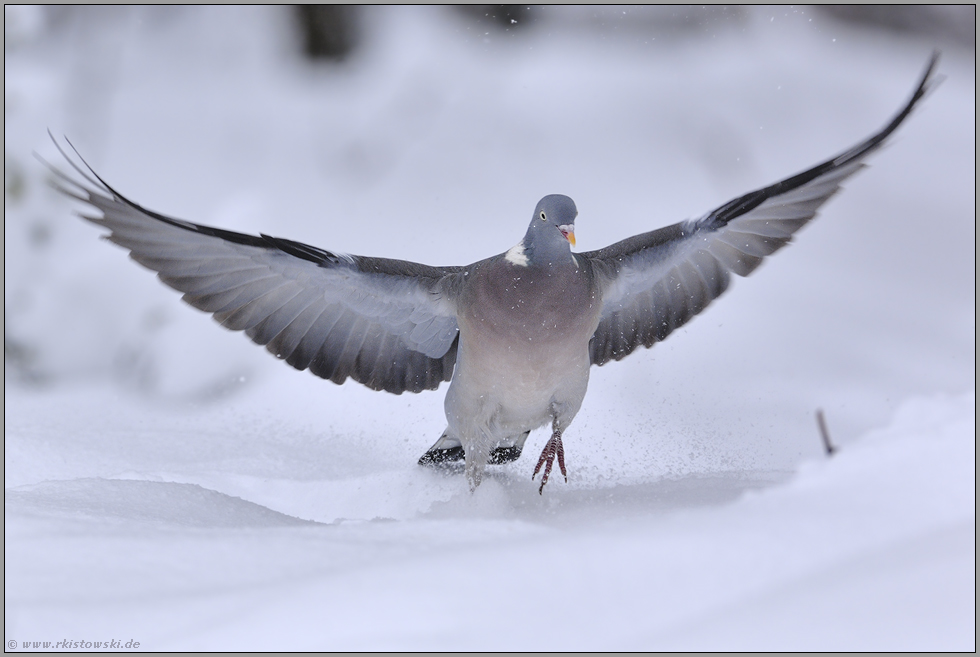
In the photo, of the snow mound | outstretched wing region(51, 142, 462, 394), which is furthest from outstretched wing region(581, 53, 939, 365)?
the snow mound

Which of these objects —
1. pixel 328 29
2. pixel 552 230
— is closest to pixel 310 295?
pixel 552 230

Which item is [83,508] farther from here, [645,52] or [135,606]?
[645,52]

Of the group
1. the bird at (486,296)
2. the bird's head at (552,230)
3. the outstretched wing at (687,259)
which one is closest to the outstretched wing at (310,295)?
the bird at (486,296)

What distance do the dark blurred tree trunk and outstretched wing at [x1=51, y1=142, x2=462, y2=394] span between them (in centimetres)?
545

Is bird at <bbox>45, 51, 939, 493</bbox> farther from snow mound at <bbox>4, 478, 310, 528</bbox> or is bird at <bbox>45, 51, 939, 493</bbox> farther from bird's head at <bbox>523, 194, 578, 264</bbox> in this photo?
snow mound at <bbox>4, 478, 310, 528</bbox>

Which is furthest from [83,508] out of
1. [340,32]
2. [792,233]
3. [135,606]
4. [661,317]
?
[340,32]

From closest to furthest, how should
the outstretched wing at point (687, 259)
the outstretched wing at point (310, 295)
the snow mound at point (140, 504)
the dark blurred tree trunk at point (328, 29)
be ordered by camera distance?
the snow mound at point (140, 504) → the outstretched wing at point (310, 295) → the outstretched wing at point (687, 259) → the dark blurred tree trunk at point (328, 29)

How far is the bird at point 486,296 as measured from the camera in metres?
2.57

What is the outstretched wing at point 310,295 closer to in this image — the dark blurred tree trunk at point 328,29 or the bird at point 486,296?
the bird at point 486,296

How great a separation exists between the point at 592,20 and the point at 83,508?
7.16 m

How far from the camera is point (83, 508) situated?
2084 mm

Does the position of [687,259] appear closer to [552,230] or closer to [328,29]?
[552,230]

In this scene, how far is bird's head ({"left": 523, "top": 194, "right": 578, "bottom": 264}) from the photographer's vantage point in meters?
2.59

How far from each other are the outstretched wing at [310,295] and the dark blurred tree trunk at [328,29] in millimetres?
5447
